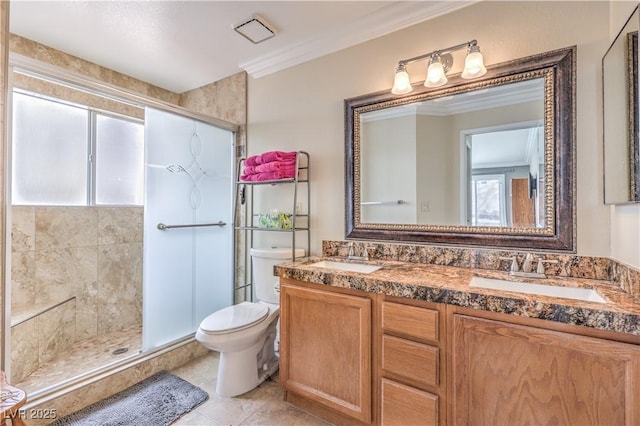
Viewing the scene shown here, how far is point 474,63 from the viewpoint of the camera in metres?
1.46

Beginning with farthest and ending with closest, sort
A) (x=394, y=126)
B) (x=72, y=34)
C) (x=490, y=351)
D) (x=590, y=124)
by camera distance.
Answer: (x=72, y=34) → (x=394, y=126) → (x=590, y=124) → (x=490, y=351)

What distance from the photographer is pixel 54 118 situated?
2.33 m

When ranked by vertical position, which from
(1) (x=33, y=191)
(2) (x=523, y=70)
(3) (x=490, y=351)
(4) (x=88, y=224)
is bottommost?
(3) (x=490, y=351)

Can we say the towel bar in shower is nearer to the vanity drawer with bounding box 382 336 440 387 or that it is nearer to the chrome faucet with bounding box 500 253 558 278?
the chrome faucet with bounding box 500 253 558 278

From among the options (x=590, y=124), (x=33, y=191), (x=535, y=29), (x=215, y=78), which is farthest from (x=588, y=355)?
(x=33, y=191)

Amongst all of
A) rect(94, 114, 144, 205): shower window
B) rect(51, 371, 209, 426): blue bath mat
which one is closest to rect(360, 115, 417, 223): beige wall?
rect(51, 371, 209, 426): blue bath mat

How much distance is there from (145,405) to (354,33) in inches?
105

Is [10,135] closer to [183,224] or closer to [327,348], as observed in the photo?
[183,224]

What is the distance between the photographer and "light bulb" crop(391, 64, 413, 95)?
167 cm

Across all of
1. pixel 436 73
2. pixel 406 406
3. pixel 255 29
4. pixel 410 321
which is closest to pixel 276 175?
pixel 255 29

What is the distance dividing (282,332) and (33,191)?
88.8 inches

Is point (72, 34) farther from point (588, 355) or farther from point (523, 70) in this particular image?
point (588, 355)

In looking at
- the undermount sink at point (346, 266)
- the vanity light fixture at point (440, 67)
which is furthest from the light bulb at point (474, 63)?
the undermount sink at point (346, 266)

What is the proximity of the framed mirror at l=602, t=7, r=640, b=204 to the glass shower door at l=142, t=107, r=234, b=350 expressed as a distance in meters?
2.42
